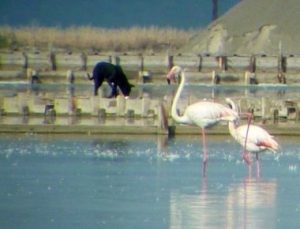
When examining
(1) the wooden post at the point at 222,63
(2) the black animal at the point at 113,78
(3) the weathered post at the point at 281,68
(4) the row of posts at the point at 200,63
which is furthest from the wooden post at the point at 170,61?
(2) the black animal at the point at 113,78

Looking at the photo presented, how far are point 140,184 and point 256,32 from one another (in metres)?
52.9

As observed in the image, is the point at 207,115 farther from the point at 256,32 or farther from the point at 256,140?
the point at 256,32

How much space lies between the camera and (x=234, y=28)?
73.1 meters

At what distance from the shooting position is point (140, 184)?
60.5 ft

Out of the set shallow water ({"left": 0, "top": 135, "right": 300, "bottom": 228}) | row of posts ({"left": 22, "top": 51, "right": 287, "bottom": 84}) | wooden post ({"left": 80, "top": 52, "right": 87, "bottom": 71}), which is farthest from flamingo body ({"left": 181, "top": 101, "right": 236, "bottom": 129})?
wooden post ({"left": 80, "top": 52, "right": 87, "bottom": 71})

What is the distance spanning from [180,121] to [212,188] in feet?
15.0

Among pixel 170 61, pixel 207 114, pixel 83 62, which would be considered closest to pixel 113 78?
pixel 207 114

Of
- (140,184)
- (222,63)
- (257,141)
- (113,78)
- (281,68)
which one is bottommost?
(140,184)

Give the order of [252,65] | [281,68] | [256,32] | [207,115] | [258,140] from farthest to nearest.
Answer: [256,32] → [252,65] → [281,68] → [207,115] → [258,140]

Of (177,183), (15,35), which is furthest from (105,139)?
(15,35)

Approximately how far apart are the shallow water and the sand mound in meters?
44.4

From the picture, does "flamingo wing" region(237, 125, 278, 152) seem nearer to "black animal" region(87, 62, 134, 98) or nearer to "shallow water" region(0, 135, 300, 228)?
"shallow water" region(0, 135, 300, 228)

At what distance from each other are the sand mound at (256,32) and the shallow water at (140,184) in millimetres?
44358

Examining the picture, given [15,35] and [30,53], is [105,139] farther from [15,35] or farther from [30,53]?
[15,35]
